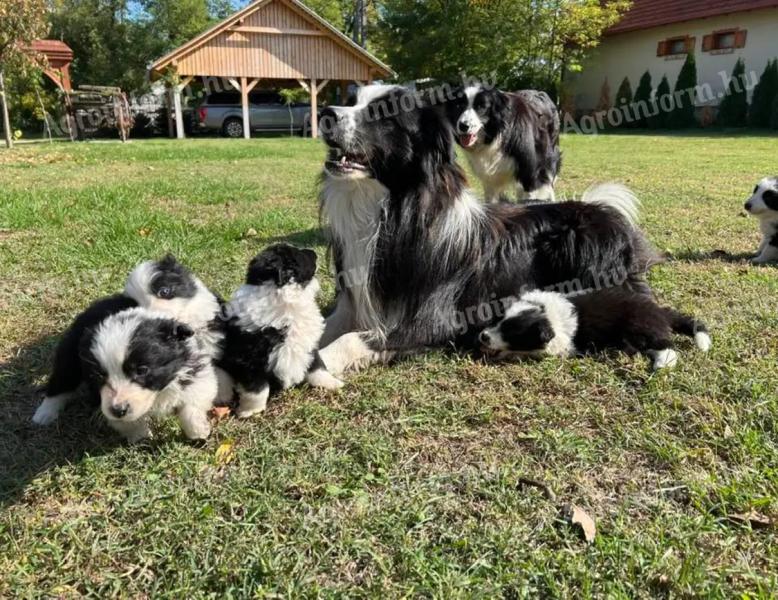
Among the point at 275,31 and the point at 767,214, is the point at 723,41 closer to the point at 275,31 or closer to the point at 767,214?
the point at 275,31

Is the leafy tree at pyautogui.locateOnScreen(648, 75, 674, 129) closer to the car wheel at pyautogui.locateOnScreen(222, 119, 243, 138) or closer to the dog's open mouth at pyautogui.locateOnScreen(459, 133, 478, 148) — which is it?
the car wheel at pyautogui.locateOnScreen(222, 119, 243, 138)

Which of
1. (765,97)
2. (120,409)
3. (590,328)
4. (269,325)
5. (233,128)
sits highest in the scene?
(765,97)

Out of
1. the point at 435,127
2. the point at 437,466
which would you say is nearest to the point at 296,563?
the point at 437,466

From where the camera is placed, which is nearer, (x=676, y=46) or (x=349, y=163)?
(x=349, y=163)

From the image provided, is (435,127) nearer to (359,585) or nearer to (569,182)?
(359,585)

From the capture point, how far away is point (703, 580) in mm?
1847

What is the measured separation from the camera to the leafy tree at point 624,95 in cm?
3216

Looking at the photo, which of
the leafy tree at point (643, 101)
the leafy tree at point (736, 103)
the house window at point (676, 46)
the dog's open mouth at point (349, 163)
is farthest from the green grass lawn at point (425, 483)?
the house window at point (676, 46)

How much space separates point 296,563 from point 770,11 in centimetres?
3297

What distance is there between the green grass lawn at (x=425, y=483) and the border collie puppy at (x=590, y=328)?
0.12 metres

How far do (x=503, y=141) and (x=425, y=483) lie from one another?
5.15 m

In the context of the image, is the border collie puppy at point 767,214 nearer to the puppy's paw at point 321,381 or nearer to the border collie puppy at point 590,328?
the border collie puppy at point 590,328

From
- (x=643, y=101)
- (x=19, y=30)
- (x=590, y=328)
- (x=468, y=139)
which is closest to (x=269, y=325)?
(x=590, y=328)

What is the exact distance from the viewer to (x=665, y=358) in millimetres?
3359
